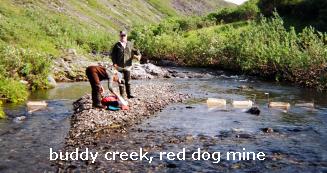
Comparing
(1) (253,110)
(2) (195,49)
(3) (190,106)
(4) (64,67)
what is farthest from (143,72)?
(1) (253,110)

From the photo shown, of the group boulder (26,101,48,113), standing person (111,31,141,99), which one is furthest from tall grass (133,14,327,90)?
boulder (26,101,48,113)

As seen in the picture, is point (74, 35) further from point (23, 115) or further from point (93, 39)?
point (23, 115)

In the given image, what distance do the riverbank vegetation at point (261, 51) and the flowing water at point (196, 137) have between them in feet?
33.6

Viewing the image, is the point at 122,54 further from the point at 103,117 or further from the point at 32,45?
the point at 32,45

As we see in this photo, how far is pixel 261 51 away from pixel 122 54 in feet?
86.6

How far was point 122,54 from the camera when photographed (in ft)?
83.1

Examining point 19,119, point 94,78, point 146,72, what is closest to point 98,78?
point 94,78

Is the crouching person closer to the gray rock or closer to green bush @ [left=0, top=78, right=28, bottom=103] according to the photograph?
the gray rock

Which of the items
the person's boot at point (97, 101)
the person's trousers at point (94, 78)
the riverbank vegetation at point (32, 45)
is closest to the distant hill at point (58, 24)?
the riverbank vegetation at point (32, 45)

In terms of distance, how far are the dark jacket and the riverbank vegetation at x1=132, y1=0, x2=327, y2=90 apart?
65.0 feet

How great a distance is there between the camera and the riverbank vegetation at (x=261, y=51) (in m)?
41.2

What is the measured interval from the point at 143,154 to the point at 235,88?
2445 cm

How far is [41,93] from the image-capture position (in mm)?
35844

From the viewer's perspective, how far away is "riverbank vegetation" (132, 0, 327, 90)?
41188 mm
